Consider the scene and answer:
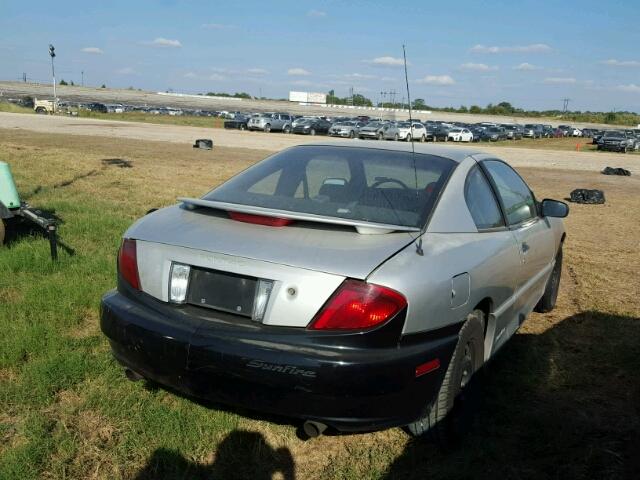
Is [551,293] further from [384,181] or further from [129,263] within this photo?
[129,263]

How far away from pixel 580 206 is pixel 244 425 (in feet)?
37.2

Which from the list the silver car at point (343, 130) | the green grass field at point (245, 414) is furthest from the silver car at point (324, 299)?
the silver car at point (343, 130)

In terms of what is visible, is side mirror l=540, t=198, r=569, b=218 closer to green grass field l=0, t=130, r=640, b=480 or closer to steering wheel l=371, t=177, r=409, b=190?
green grass field l=0, t=130, r=640, b=480

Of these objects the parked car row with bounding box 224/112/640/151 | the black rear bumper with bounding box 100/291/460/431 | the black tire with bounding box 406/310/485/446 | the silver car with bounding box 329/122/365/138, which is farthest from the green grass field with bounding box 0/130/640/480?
the silver car with bounding box 329/122/365/138

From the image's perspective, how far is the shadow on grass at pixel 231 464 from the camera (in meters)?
2.66

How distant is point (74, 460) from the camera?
2.69 metres

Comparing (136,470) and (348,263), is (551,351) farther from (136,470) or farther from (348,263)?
(136,470)

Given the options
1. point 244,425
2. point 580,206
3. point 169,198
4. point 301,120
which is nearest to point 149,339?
point 244,425

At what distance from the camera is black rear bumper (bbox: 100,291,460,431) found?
2.33 m

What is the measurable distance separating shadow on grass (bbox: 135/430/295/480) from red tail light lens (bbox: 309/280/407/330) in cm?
83

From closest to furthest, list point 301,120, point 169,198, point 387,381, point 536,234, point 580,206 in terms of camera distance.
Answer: point 387,381 < point 536,234 < point 169,198 < point 580,206 < point 301,120

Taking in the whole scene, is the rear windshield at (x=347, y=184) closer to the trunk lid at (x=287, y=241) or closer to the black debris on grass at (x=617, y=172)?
the trunk lid at (x=287, y=241)

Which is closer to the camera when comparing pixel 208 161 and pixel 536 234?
pixel 536 234

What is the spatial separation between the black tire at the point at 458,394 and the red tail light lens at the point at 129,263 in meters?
1.49
